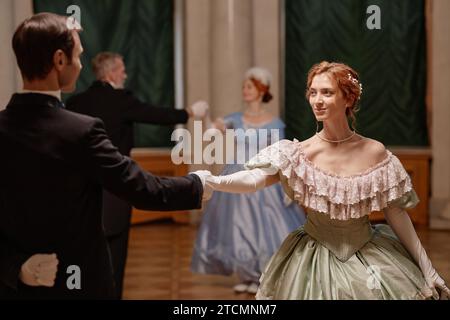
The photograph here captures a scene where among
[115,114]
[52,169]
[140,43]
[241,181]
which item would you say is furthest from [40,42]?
[140,43]

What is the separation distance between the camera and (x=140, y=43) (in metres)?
8.40

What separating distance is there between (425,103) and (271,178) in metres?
5.83

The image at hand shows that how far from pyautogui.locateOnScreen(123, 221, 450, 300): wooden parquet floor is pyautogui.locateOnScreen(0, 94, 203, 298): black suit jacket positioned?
2.88 metres

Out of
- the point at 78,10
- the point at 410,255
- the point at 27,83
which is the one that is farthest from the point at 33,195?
the point at 78,10

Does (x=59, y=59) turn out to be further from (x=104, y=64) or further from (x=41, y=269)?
(x=104, y=64)

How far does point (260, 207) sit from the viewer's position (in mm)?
5457

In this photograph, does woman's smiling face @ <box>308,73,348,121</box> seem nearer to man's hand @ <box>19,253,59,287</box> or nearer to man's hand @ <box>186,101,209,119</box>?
man's hand @ <box>19,253,59,287</box>

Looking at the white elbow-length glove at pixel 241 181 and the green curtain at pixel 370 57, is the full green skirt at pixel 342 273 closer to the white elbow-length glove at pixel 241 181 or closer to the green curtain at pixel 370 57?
the white elbow-length glove at pixel 241 181

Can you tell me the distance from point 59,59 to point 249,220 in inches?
134

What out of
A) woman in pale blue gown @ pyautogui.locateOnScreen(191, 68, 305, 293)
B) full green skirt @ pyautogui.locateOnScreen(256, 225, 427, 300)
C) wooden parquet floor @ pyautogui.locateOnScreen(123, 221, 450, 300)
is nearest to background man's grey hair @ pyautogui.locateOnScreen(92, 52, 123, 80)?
woman in pale blue gown @ pyautogui.locateOnScreen(191, 68, 305, 293)

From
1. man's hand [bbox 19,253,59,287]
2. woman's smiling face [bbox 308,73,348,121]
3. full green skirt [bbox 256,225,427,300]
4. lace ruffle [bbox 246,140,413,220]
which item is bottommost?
full green skirt [bbox 256,225,427,300]

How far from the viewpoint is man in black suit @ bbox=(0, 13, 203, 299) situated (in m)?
2.20

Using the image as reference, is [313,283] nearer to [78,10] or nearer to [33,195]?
[33,195]

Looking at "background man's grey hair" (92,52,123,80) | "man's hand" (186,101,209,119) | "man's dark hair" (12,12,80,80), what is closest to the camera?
"man's dark hair" (12,12,80,80)
